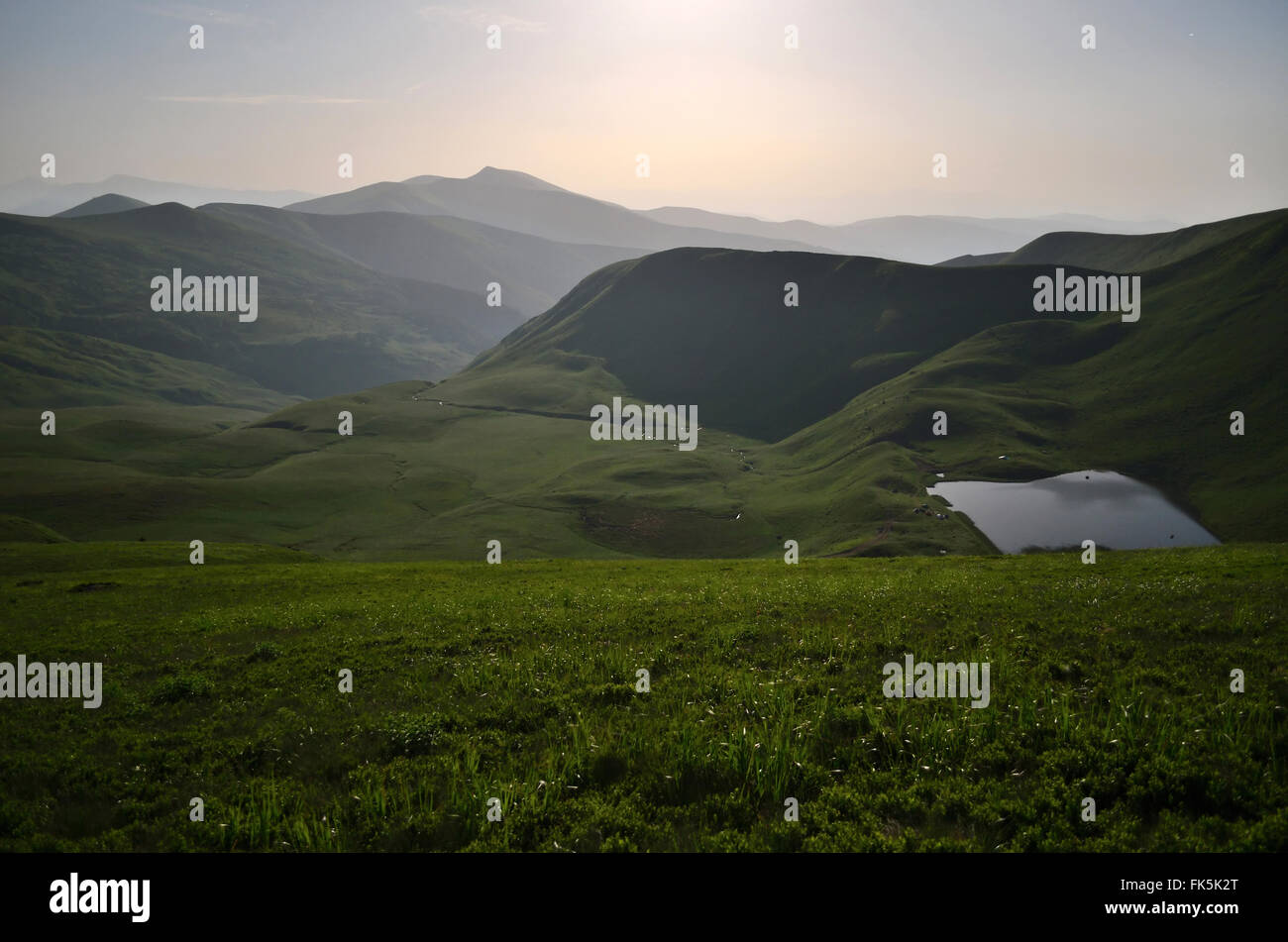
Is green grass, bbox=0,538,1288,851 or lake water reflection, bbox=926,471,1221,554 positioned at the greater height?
lake water reflection, bbox=926,471,1221,554

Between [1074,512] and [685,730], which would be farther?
[1074,512]

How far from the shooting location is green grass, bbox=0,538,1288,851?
12.0 metres

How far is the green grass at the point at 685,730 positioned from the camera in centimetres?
1197

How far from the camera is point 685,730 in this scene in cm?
1491

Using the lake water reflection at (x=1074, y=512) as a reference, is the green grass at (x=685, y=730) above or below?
below

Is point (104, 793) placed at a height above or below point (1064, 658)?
below

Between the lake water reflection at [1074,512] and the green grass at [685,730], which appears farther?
the lake water reflection at [1074,512]

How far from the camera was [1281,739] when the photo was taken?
1329cm

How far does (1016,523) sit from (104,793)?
17797cm

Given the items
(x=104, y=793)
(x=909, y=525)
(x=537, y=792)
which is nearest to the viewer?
(x=537, y=792)

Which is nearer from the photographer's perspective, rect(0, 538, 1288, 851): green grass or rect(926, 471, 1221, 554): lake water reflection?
rect(0, 538, 1288, 851): green grass

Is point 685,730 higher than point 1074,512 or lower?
lower
